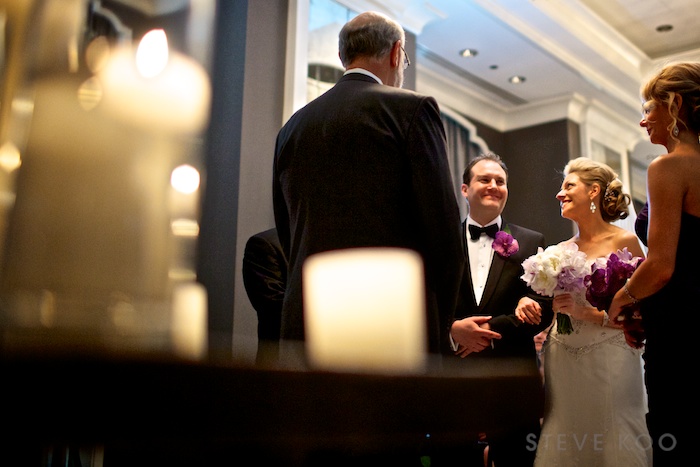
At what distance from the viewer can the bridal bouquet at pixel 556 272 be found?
256 cm

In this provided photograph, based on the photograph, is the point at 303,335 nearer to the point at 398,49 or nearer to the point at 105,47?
the point at 398,49

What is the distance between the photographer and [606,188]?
9.92ft

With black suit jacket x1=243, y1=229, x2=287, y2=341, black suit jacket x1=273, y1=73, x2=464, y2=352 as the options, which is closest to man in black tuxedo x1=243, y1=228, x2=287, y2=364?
black suit jacket x1=243, y1=229, x2=287, y2=341

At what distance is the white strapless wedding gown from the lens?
2.58m

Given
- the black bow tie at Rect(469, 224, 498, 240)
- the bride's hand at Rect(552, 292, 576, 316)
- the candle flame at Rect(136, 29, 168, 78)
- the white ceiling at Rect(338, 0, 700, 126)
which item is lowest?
the bride's hand at Rect(552, 292, 576, 316)

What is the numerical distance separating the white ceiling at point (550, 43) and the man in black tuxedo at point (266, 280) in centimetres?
274

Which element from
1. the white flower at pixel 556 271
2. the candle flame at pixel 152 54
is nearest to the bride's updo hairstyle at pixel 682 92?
the white flower at pixel 556 271

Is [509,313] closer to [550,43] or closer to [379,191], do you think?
[379,191]

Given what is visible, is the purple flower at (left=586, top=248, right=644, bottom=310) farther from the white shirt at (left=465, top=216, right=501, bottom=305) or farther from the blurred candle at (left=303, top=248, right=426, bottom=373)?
the blurred candle at (left=303, top=248, right=426, bottom=373)

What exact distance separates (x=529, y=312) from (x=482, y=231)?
55cm

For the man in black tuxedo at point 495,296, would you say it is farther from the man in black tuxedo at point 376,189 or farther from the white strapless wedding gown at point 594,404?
the man in black tuxedo at point 376,189

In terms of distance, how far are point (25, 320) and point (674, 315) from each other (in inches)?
69.9

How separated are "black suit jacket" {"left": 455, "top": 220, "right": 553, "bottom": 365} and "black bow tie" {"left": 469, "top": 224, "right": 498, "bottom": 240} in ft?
0.23

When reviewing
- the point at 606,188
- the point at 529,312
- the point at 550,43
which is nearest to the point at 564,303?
the point at 529,312
